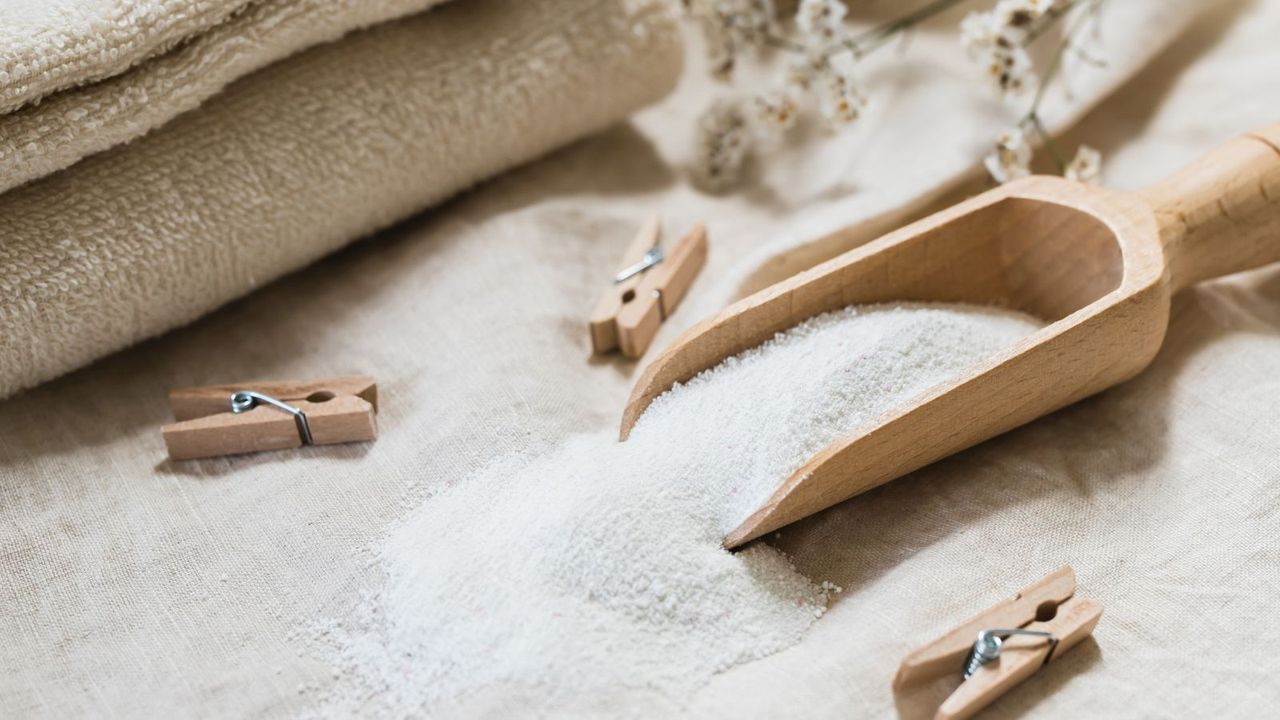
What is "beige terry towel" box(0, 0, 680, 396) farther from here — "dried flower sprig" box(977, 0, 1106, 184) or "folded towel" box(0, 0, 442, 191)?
"dried flower sprig" box(977, 0, 1106, 184)

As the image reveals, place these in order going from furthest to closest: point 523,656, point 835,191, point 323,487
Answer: point 835,191 → point 323,487 → point 523,656

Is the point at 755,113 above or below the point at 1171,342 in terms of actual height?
above

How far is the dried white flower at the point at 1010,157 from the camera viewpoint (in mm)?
895

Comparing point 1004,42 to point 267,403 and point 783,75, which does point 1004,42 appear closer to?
point 783,75

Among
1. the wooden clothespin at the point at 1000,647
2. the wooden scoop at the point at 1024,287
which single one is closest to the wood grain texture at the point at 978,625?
the wooden clothespin at the point at 1000,647

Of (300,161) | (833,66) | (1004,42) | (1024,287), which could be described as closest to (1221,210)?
(1024,287)

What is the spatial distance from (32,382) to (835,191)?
68 cm

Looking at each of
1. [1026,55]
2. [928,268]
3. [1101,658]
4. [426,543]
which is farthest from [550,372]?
[1026,55]

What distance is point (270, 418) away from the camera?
748mm

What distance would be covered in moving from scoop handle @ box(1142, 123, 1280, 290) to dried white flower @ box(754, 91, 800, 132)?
0.33 meters

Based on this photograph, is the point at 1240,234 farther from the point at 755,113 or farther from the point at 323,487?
the point at 323,487

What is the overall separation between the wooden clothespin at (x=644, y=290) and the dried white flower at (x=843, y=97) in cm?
17

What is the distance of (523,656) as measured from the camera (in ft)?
1.93

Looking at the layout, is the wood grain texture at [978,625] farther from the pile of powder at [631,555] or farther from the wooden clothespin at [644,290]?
the wooden clothespin at [644,290]
